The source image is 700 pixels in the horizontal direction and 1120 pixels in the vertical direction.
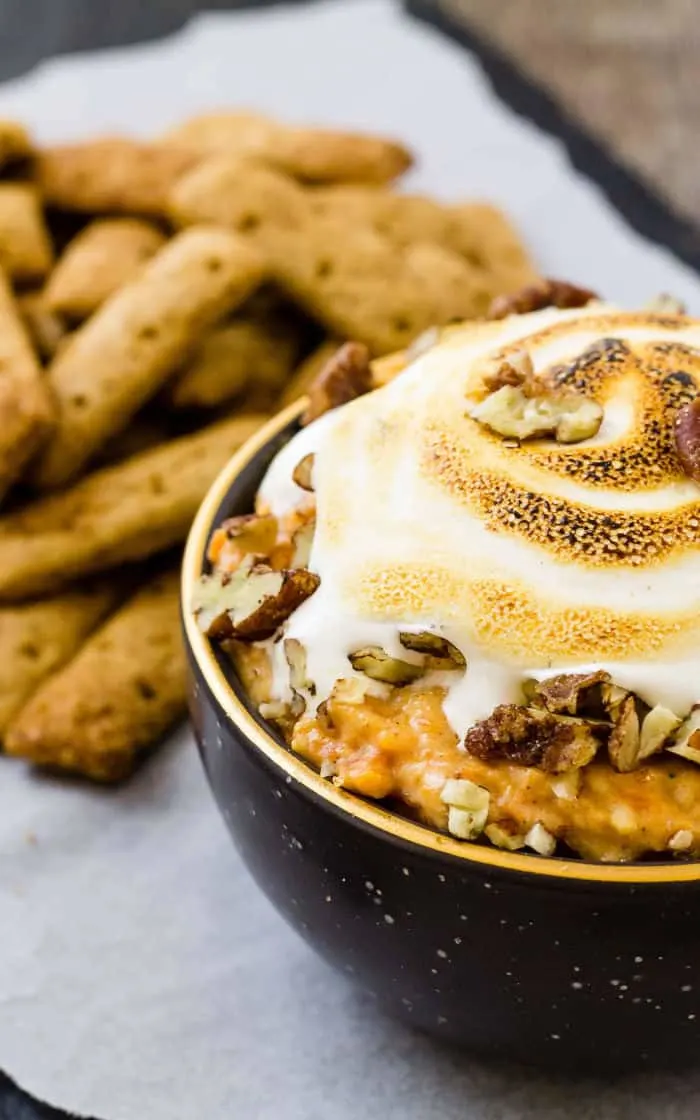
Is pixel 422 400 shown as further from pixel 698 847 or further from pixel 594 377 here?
pixel 698 847

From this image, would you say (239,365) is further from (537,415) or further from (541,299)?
(537,415)

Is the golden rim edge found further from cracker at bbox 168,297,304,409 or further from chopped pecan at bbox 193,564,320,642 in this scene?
cracker at bbox 168,297,304,409

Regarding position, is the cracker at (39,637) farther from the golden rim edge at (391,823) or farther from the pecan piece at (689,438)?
the pecan piece at (689,438)

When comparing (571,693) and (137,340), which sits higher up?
(571,693)

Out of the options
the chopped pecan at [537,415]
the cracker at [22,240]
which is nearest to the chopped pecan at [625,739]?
the chopped pecan at [537,415]

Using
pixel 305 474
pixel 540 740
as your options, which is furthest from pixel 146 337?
pixel 540 740
